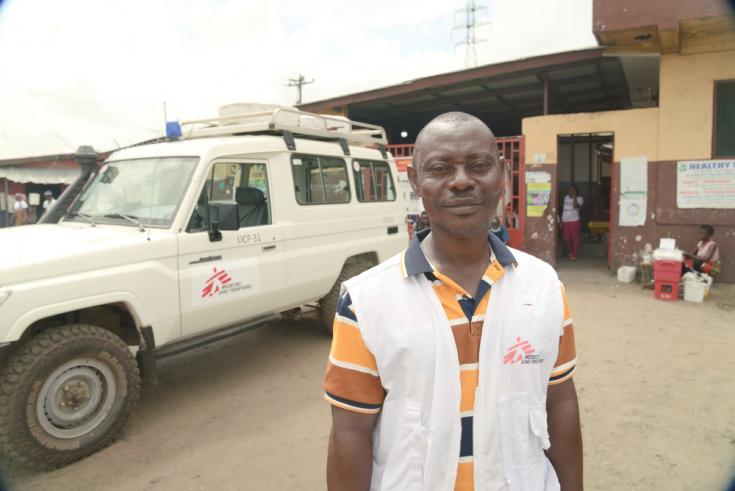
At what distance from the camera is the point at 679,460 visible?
10.5ft

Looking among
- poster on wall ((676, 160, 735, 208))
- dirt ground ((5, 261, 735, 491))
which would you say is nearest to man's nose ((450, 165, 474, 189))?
dirt ground ((5, 261, 735, 491))

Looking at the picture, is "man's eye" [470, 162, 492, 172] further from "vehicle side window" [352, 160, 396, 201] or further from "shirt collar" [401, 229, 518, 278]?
"vehicle side window" [352, 160, 396, 201]

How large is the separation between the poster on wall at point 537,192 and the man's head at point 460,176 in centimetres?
881

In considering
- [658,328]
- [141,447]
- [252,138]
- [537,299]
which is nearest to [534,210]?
[658,328]

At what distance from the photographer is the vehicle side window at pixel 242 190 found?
4.18 metres

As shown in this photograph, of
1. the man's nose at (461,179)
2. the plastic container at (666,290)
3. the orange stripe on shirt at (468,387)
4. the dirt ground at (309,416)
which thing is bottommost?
the dirt ground at (309,416)

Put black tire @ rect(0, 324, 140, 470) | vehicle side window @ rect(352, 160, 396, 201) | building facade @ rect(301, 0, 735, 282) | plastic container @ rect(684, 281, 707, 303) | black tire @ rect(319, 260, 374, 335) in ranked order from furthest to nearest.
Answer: building facade @ rect(301, 0, 735, 282) → plastic container @ rect(684, 281, 707, 303) → vehicle side window @ rect(352, 160, 396, 201) → black tire @ rect(319, 260, 374, 335) → black tire @ rect(0, 324, 140, 470)

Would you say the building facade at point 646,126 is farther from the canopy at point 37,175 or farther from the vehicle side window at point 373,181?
the canopy at point 37,175

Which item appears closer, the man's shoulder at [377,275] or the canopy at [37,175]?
the man's shoulder at [377,275]

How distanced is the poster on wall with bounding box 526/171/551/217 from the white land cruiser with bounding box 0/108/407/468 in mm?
4992

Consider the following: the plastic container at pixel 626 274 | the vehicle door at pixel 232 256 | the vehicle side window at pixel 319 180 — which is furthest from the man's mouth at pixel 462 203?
the plastic container at pixel 626 274

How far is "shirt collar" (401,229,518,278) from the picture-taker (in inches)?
53.8

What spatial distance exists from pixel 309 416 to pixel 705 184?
760 centimetres

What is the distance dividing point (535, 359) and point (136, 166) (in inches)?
159
